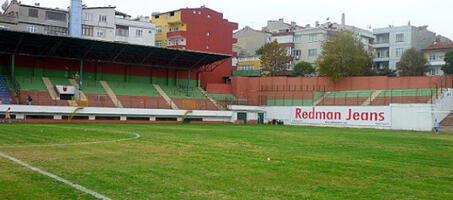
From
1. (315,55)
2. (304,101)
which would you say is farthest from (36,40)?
(315,55)

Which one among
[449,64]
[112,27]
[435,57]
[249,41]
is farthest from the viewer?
[249,41]

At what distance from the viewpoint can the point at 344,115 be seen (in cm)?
6438

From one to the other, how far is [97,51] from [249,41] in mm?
60013

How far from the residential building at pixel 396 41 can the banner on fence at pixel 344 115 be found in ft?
136

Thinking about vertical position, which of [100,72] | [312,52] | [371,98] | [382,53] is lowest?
[371,98]

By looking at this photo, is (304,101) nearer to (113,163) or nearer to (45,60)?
(45,60)

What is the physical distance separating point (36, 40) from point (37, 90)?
6.66m

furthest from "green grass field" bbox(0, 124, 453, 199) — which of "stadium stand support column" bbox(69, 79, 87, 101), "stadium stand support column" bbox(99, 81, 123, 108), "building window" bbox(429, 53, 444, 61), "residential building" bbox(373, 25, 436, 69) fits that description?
"residential building" bbox(373, 25, 436, 69)

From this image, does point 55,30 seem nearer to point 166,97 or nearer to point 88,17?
point 88,17

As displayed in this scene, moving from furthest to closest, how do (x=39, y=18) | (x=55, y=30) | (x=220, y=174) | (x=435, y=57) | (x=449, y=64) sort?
(x=435, y=57)
(x=449, y=64)
(x=55, y=30)
(x=39, y=18)
(x=220, y=174)

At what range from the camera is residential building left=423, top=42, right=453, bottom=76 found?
308ft

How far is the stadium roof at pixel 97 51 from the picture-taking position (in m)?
58.3

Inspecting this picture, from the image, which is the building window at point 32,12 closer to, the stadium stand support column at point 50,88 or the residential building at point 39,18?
the residential building at point 39,18

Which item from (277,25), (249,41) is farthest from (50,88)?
(277,25)
